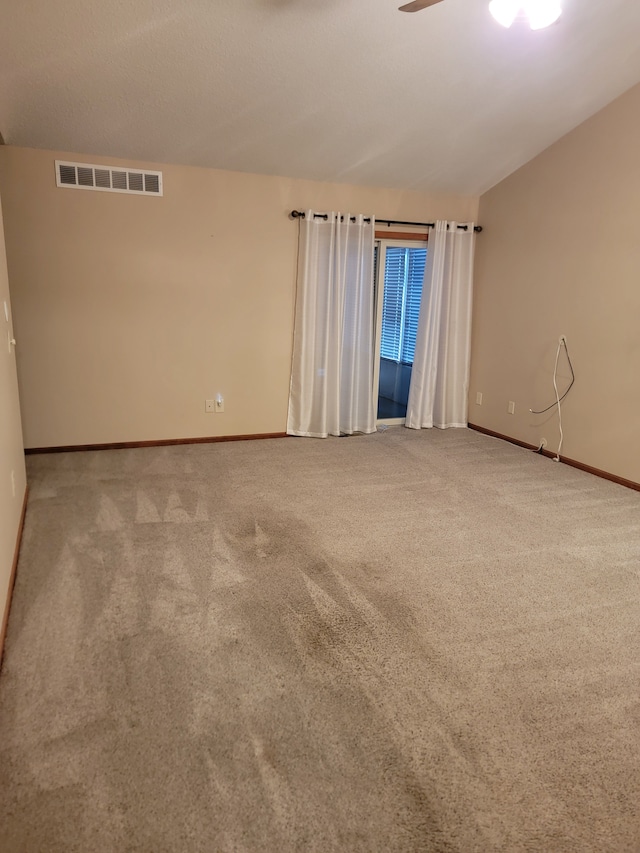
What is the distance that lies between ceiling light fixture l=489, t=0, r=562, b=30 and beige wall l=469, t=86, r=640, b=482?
1.75 metres

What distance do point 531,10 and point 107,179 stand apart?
3.22m

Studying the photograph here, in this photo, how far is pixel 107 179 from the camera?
443cm

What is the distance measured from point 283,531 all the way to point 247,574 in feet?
1.79

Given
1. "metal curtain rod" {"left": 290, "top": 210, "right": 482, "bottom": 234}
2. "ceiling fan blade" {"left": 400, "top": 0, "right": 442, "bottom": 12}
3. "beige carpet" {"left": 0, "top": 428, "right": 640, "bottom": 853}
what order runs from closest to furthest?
"beige carpet" {"left": 0, "top": 428, "right": 640, "bottom": 853}
"ceiling fan blade" {"left": 400, "top": 0, "right": 442, "bottom": 12}
"metal curtain rod" {"left": 290, "top": 210, "right": 482, "bottom": 234}

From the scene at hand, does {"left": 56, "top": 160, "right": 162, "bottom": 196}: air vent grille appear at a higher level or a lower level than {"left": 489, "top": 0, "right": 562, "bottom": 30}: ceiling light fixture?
lower

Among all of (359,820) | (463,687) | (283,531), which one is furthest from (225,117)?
(359,820)

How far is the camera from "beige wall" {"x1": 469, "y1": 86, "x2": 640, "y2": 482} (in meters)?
4.18

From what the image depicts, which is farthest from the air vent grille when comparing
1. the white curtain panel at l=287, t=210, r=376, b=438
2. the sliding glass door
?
the sliding glass door

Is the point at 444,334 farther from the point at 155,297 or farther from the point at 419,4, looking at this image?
the point at 419,4

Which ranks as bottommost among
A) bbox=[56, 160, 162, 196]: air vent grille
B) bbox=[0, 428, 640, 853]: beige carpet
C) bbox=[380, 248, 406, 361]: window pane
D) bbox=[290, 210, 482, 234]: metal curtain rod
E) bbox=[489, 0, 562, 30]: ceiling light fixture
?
bbox=[0, 428, 640, 853]: beige carpet

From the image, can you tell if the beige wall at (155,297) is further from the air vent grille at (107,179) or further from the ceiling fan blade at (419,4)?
the ceiling fan blade at (419,4)

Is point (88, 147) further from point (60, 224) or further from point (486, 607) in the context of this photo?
point (486, 607)

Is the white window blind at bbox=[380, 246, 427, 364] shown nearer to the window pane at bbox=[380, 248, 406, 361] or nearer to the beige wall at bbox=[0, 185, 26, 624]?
the window pane at bbox=[380, 248, 406, 361]

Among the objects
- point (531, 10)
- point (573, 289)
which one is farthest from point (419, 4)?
point (573, 289)
